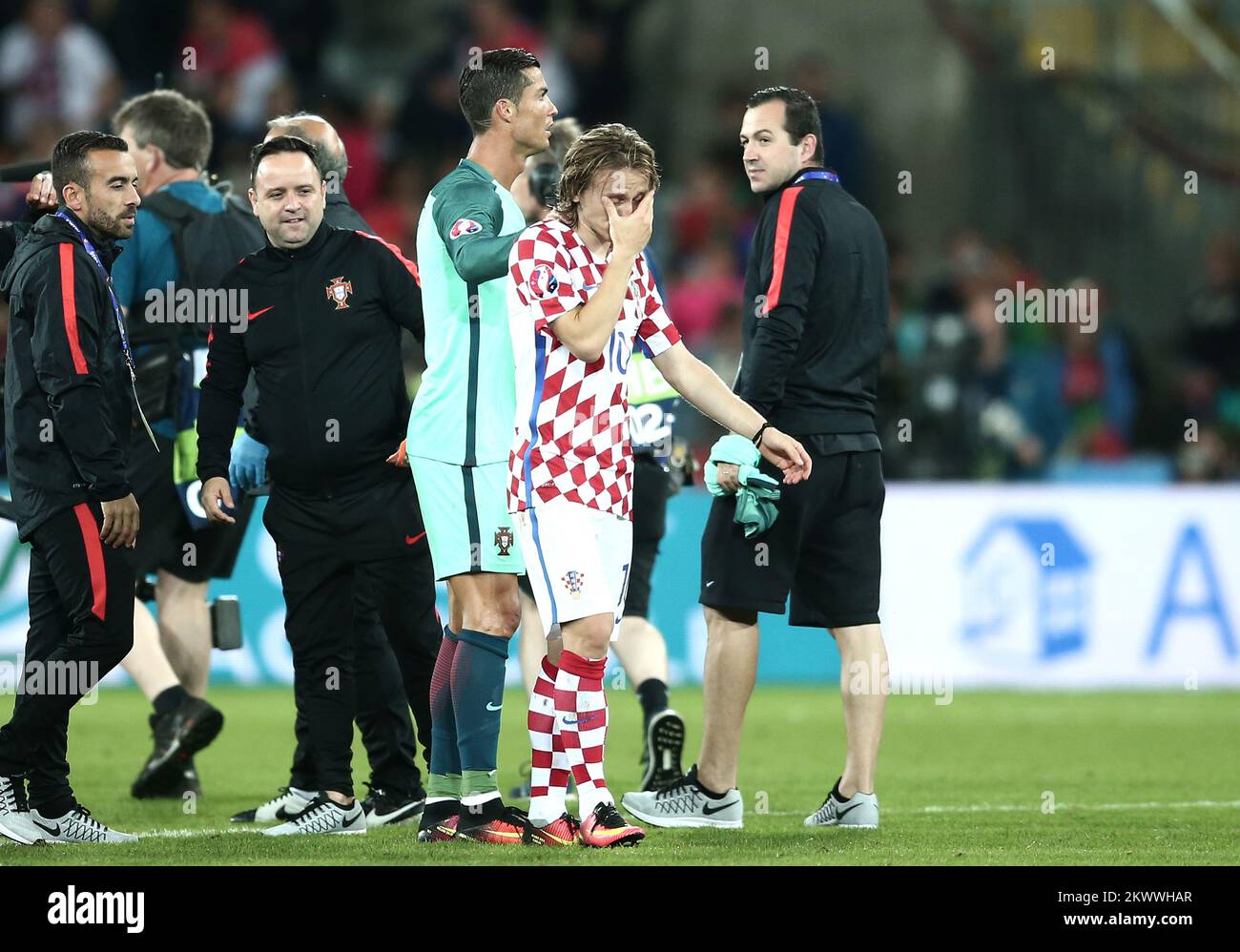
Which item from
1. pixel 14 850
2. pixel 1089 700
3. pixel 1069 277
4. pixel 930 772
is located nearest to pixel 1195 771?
pixel 930 772

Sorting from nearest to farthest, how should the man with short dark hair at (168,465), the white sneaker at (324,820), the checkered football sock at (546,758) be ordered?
the checkered football sock at (546,758), the white sneaker at (324,820), the man with short dark hair at (168,465)

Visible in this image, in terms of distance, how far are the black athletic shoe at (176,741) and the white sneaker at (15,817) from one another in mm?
1241

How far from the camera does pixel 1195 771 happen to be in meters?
8.39

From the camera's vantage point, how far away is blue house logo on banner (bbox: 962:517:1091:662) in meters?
11.8

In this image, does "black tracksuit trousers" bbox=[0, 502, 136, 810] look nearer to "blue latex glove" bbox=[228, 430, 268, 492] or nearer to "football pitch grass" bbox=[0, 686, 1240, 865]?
"football pitch grass" bbox=[0, 686, 1240, 865]

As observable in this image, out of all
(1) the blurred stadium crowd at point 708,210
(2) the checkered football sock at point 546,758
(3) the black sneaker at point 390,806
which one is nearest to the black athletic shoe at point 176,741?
(3) the black sneaker at point 390,806

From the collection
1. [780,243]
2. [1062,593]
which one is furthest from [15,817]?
[1062,593]

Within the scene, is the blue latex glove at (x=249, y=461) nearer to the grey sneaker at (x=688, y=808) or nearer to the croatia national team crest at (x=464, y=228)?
the croatia national team crest at (x=464, y=228)

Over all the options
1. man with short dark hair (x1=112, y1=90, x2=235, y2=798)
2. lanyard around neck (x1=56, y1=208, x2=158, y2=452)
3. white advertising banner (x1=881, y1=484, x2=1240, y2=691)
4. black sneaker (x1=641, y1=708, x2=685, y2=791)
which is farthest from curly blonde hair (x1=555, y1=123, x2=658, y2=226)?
white advertising banner (x1=881, y1=484, x2=1240, y2=691)

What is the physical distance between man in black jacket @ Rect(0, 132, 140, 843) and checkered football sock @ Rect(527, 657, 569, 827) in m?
1.34

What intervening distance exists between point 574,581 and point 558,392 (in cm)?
54

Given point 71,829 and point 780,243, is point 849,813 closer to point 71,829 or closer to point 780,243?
point 780,243

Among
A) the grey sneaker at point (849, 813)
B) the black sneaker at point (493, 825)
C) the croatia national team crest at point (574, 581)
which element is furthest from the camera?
the grey sneaker at point (849, 813)

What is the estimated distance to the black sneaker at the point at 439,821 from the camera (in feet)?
19.4
